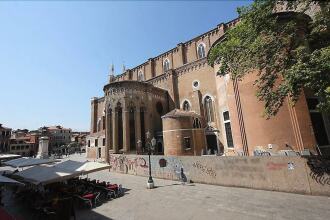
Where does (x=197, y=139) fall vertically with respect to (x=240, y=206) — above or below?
above

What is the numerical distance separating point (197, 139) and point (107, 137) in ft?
44.4

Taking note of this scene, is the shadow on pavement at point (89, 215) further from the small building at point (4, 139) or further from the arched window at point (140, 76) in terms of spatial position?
the small building at point (4, 139)

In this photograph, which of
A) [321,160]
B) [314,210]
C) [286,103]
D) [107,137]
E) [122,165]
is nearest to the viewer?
[314,210]

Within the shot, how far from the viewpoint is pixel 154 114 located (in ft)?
109

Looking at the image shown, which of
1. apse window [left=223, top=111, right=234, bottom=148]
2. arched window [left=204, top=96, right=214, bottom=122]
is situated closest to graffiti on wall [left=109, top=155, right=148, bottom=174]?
apse window [left=223, top=111, right=234, bottom=148]

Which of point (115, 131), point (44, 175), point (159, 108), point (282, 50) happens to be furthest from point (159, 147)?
point (282, 50)

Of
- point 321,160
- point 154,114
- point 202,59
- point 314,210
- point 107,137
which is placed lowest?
point 314,210

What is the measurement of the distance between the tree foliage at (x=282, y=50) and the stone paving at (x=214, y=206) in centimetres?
447

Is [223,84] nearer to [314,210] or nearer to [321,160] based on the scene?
[321,160]

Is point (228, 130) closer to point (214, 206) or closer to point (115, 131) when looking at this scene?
point (214, 206)

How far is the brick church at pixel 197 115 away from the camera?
14.4 meters

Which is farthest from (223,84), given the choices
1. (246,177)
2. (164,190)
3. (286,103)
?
(164,190)

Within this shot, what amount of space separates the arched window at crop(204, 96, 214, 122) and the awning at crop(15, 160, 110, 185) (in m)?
19.7

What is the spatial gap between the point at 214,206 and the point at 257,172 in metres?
4.29
